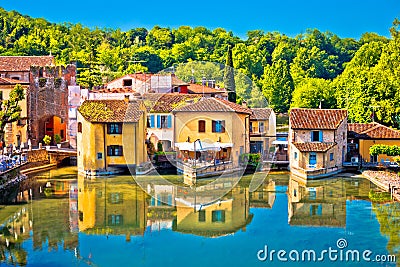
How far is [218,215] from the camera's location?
22.5m

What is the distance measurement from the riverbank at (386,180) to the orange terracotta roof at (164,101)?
950 cm

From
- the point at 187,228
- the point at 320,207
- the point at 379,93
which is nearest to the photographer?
the point at 187,228

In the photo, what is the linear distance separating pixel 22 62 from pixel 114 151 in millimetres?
14760

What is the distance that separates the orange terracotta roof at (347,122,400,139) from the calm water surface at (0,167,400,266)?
555cm

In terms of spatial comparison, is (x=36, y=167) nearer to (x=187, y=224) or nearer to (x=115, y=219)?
(x=115, y=219)

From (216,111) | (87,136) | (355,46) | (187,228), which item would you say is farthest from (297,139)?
(355,46)

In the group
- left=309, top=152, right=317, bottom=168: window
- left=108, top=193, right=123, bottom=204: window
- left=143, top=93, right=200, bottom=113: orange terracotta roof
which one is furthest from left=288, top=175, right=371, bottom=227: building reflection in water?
left=108, top=193, right=123, bottom=204: window

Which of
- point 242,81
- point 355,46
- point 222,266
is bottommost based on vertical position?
point 222,266

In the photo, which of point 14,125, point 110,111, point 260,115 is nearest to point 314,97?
point 260,115

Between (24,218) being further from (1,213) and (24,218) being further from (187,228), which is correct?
(187,228)

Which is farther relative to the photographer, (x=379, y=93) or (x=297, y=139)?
(x=379, y=93)

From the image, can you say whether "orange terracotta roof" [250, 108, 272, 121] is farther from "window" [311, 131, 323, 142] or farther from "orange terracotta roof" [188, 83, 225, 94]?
"orange terracotta roof" [188, 83, 225, 94]

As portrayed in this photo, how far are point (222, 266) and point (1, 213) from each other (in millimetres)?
10144

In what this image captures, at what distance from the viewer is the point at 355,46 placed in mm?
96188
